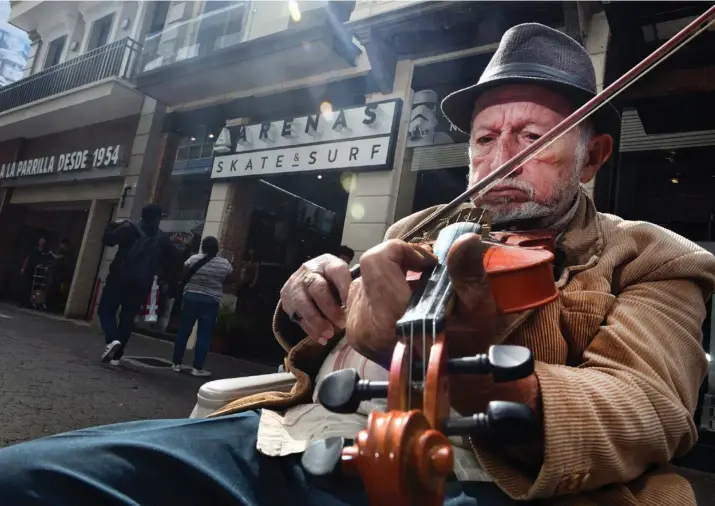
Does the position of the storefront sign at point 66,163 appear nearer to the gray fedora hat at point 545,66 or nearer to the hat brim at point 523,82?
the hat brim at point 523,82

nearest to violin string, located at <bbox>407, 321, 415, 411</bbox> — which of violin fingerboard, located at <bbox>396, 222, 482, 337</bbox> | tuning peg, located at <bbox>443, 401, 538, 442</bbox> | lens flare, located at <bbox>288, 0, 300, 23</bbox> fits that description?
violin fingerboard, located at <bbox>396, 222, 482, 337</bbox>

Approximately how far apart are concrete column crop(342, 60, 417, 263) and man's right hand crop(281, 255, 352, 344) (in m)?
5.33

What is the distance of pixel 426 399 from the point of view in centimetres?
65

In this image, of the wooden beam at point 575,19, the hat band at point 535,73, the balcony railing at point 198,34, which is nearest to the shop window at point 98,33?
the balcony railing at point 198,34

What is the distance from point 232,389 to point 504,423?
1181 millimetres

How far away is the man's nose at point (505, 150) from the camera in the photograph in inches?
60.1

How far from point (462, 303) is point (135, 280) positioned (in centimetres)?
509

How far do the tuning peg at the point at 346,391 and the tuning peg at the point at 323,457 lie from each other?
0.06 metres

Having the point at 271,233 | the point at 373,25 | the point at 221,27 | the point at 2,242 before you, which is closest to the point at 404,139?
the point at 373,25

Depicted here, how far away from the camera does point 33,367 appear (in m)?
4.50

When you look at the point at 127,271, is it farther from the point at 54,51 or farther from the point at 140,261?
the point at 54,51

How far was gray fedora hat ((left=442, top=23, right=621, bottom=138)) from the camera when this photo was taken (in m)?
1.48

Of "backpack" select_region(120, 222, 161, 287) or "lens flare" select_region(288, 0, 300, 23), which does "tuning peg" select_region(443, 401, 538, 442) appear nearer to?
"backpack" select_region(120, 222, 161, 287)

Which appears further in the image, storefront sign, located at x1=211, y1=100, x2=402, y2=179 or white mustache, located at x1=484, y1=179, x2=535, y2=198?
storefront sign, located at x1=211, y1=100, x2=402, y2=179
